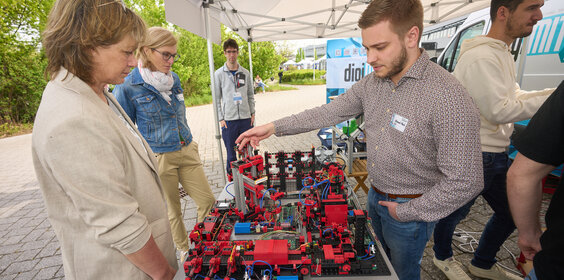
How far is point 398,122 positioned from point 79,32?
1752 mm

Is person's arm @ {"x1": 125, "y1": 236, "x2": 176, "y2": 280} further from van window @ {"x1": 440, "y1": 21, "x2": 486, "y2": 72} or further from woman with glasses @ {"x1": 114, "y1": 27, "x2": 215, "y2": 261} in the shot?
van window @ {"x1": 440, "y1": 21, "x2": 486, "y2": 72}

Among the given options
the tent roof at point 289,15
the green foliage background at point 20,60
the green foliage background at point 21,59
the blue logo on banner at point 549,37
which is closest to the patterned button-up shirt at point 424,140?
the tent roof at point 289,15

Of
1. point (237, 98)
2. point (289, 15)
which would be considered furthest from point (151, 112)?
point (289, 15)

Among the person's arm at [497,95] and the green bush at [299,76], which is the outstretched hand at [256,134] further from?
the green bush at [299,76]

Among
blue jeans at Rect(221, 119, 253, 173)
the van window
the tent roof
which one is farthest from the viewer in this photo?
blue jeans at Rect(221, 119, 253, 173)

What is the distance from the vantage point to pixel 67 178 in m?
1.03

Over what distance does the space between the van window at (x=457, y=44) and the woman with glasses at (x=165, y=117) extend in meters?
5.53

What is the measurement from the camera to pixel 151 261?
1.30 meters

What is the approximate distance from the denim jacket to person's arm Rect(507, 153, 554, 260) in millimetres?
2857

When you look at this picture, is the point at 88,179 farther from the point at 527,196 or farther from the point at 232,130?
the point at 232,130

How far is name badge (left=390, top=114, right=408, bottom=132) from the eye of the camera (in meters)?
1.60

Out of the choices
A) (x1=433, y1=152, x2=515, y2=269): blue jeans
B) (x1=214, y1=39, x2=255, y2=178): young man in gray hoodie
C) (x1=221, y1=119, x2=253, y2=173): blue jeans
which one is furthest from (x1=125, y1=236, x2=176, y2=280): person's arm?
(x1=221, y1=119, x2=253, y2=173): blue jeans

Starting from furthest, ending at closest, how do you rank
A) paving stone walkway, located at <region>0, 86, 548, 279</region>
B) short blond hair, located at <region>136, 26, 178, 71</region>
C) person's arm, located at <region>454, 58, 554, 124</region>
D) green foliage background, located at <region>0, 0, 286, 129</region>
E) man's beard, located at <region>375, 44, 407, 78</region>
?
green foliage background, located at <region>0, 0, 286, 129</region>, paving stone walkway, located at <region>0, 86, 548, 279</region>, short blond hair, located at <region>136, 26, 178, 71</region>, person's arm, located at <region>454, 58, 554, 124</region>, man's beard, located at <region>375, 44, 407, 78</region>

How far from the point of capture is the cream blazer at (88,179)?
1022mm
